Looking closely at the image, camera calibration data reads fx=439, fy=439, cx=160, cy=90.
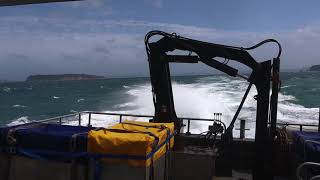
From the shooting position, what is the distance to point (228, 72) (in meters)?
10.3

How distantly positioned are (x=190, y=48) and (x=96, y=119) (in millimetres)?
20516

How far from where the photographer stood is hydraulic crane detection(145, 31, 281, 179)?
9719mm

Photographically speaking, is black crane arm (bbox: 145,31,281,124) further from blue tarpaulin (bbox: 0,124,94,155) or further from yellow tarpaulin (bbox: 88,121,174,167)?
yellow tarpaulin (bbox: 88,121,174,167)

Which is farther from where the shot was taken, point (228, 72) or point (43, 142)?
point (228, 72)

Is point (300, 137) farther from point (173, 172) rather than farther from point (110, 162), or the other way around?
point (110, 162)

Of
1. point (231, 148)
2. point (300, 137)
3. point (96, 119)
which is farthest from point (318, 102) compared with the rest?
point (300, 137)

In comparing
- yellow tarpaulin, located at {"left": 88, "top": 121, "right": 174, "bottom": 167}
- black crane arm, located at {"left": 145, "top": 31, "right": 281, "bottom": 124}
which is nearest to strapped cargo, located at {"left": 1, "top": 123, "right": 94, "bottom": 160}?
yellow tarpaulin, located at {"left": 88, "top": 121, "right": 174, "bottom": 167}

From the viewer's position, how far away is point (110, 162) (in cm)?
491

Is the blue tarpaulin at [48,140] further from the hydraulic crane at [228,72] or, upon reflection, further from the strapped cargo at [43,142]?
the hydraulic crane at [228,72]

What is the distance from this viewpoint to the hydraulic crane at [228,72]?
9.72 metres

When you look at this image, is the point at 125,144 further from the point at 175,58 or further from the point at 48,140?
the point at 175,58

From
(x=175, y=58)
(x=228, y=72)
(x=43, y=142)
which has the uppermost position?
(x=175, y=58)

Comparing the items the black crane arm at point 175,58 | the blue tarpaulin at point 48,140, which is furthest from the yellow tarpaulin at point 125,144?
the black crane arm at point 175,58

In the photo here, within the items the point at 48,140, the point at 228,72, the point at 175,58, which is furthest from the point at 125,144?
the point at 228,72
